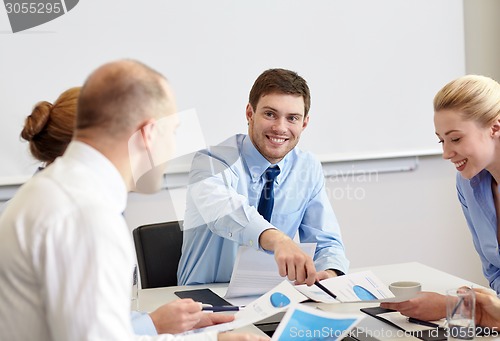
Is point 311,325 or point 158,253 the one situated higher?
point 311,325

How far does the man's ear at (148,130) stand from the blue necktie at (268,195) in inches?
58.7

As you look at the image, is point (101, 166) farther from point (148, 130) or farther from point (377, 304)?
point (377, 304)

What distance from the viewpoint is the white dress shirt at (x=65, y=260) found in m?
1.10

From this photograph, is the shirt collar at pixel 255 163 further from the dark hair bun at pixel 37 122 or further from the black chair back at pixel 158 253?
the dark hair bun at pixel 37 122

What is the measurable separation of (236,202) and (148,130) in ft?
3.96

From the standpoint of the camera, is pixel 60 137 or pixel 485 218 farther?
pixel 485 218

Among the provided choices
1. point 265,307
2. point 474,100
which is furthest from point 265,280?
point 474,100

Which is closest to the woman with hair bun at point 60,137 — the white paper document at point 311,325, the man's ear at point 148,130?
the white paper document at point 311,325

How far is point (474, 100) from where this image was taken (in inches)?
88.2

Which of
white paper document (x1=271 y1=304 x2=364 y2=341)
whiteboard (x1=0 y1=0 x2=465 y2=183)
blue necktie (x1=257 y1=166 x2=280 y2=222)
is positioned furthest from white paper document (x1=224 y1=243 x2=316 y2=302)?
whiteboard (x1=0 y1=0 x2=465 y2=183)

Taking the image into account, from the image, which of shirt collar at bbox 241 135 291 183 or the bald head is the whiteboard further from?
the bald head

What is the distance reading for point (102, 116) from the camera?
4.16ft

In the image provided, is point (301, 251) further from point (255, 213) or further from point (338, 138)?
point (338, 138)

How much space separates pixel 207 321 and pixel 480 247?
44.5 inches
